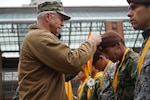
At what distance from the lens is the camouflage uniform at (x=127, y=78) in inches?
140

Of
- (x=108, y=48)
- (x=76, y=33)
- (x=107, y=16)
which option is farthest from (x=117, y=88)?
(x=76, y=33)

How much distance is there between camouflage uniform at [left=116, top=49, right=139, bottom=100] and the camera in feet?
11.7

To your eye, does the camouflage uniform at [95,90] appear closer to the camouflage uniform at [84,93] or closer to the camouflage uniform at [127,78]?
the camouflage uniform at [84,93]

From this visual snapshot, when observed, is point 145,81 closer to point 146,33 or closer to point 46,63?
point 146,33

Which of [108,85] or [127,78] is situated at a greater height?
[127,78]

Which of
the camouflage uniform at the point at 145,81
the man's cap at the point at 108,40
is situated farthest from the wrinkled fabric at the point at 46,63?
the camouflage uniform at the point at 145,81

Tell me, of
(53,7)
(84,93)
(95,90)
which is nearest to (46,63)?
(53,7)

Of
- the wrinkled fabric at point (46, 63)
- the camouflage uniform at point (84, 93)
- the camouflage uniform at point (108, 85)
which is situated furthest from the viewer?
the camouflage uniform at point (84, 93)

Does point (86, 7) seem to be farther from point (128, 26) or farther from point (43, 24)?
point (43, 24)

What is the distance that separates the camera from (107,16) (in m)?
13.2

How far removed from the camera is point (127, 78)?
3.61 m

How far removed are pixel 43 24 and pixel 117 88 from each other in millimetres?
968

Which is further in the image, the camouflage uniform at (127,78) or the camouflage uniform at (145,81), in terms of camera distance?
the camouflage uniform at (127,78)

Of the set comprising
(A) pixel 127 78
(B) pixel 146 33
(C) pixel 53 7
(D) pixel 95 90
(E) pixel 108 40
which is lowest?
(D) pixel 95 90
